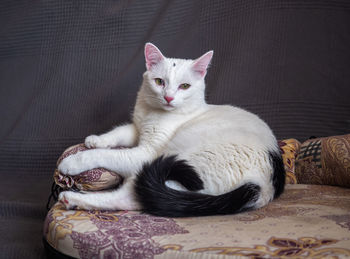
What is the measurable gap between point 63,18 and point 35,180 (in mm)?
1111

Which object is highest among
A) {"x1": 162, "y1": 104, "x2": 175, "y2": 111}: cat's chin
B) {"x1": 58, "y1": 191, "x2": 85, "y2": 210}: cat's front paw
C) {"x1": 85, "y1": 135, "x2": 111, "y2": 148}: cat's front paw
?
{"x1": 162, "y1": 104, "x2": 175, "y2": 111}: cat's chin

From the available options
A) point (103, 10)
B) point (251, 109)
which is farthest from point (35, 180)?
point (251, 109)

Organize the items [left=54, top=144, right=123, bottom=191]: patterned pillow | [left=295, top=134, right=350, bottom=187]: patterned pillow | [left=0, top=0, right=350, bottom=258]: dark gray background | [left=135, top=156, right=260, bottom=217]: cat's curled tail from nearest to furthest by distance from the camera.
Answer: [left=135, top=156, right=260, bottom=217]: cat's curled tail
[left=54, top=144, right=123, bottom=191]: patterned pillow
[left=295, top=134, right=350, bottom=187]: patterned pillow
[left=0, top=0, right=350, bottom=258]: dark gray background

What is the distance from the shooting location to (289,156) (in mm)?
1624

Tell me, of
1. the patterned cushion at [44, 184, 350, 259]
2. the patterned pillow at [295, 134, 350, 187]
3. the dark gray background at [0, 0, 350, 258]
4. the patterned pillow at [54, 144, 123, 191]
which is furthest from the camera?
the dark gray background at [0, 0, 350, 258]

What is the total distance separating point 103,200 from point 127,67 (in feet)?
4.18

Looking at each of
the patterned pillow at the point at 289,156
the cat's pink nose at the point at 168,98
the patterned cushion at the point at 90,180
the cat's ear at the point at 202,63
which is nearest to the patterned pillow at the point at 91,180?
the patterned cushion at the point at 90,180

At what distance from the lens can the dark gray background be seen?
6.34ft

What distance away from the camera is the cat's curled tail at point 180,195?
1.04 m

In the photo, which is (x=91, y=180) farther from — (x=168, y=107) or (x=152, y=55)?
(x=152, y=55)

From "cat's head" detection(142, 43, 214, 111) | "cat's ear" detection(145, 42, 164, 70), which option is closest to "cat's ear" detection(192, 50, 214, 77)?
"cat's head" detection(142, 43, 214, 111)

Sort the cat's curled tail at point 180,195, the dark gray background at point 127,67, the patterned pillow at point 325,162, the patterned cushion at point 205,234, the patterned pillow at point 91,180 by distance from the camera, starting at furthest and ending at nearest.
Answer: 1. the dark gray background at point 127,67
2. the patterned pillow at point 325,162
3. the patterned pillow at point 91,180
4. the cat's curled tail at point 180,195
5. the patterned cushion at point 205,234

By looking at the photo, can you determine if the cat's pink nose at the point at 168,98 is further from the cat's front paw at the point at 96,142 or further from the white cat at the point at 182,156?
the cat's front paw at the point at 96,142

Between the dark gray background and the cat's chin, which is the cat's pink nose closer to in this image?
the cat's chin
